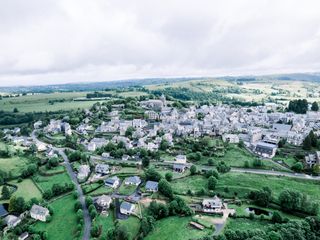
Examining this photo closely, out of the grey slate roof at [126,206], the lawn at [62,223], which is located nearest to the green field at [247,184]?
the grey slate roof at [126,206]

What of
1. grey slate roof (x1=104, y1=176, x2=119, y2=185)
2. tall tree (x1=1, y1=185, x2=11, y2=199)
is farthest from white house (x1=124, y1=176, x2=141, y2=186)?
tall tree (x1=1, y1=185, x2=11, y2=199)

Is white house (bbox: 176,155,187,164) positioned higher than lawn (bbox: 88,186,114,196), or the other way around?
white house (bbox: 176,155,187,164)

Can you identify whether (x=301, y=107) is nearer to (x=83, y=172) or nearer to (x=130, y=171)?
(x=130, y=171)

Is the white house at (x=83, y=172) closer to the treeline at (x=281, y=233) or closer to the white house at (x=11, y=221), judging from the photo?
the white house at (x=11, y=221)

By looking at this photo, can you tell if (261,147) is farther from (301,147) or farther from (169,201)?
(169,201)

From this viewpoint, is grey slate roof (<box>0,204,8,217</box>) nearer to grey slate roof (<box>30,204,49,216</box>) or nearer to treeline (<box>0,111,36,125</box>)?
grey slate roof (<box>30,204,49,216</box>)

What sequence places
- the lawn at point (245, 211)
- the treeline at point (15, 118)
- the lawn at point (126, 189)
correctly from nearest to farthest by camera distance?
the lawn at point (245, 211)
the lawn at point (126, 189)
the treeline at point (15, 118)

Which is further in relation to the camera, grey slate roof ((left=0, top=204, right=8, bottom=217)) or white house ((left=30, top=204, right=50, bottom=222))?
grey slate roof ((left=0, top=204, right=8, bottom=217))
